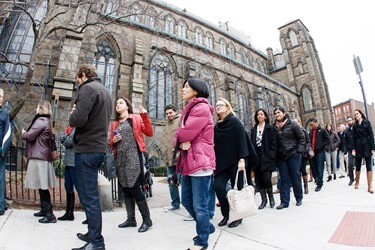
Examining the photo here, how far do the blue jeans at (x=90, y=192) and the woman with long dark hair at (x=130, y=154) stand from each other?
728 millimetres

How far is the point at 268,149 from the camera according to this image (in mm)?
4555

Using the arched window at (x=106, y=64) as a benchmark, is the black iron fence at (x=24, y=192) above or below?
below

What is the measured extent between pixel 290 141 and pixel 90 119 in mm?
3898

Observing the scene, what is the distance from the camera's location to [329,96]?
117 feet

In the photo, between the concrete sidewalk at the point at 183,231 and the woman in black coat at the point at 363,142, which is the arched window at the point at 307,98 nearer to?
the woman in black coat at the point at 363,142

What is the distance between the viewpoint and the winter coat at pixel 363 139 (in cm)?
563

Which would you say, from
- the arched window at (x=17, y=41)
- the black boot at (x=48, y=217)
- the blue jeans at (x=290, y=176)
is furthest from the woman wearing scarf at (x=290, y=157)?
the arched window at (x=17, y=41)

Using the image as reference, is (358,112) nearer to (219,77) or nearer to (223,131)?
(223,131)

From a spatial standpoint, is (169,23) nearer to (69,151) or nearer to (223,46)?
(223,46)

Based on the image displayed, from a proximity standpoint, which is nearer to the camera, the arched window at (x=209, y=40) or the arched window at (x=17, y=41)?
the arched window at (x=17, y=41)

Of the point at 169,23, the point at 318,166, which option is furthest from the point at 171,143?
the point at 169,23

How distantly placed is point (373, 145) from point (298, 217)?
350cm

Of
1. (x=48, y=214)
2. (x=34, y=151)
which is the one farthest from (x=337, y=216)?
(x=34, y=151)

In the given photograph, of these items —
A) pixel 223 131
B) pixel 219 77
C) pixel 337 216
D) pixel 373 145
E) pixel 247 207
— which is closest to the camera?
pixel 247 207
